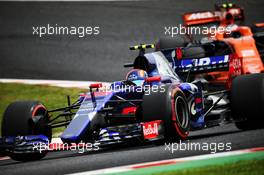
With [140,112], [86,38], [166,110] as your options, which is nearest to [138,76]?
[140,112]

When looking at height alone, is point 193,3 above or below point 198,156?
above

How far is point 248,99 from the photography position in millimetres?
11953

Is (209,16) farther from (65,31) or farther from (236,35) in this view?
(65,31)

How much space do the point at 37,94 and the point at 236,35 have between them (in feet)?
13.1

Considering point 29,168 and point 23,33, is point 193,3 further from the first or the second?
point 29,168

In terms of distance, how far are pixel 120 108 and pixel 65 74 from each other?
7114 millimetres

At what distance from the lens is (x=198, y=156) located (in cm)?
990

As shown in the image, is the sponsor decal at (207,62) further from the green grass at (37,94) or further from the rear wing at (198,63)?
the green grass at (37,94)

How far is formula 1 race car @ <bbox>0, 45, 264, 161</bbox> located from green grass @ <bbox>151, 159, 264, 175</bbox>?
1.77m

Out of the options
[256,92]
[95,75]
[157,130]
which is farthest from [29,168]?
[95,75]

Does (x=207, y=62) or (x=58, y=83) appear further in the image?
(x=58, y=83)

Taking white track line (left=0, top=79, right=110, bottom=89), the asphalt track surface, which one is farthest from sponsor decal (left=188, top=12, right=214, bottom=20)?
white track line (left=0, top=79, right=110, bottom=89)

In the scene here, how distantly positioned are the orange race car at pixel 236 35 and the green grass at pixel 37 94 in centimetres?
275

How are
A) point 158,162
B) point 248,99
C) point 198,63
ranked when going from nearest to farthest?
point 158,162 → point 248,99 → point 198,63
